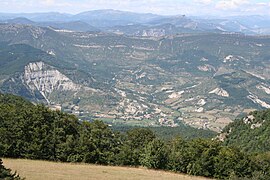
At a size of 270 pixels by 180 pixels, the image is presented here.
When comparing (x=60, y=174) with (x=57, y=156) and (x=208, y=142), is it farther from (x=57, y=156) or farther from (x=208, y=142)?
(x=208, y=142)

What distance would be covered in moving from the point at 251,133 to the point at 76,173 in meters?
109

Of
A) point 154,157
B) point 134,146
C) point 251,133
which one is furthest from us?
point 251,133

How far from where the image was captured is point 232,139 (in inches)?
6117

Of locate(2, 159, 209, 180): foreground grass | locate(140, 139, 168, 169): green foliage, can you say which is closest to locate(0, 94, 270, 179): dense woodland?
locate(140, 139, 168, 169): green foliage

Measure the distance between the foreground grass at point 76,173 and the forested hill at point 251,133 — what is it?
7352cm

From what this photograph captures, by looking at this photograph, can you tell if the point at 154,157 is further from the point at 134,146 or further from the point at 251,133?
the point at 251,133

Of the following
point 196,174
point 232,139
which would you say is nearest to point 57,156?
point 196,174

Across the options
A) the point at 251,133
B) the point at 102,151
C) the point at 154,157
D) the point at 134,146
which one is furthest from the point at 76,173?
the point at 251,133

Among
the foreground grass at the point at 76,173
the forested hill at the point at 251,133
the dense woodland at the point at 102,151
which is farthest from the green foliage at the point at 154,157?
the forested hill at the point at 251,133

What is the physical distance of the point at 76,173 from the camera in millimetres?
54281

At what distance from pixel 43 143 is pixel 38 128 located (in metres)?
2.87

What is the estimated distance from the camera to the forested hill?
436 ft

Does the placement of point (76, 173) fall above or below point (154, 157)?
above

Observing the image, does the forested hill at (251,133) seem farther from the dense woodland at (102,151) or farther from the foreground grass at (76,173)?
the foreground grass at (76,173)
